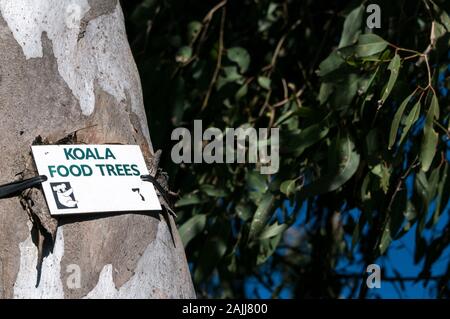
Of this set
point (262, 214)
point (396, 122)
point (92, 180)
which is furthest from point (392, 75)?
point (92, 180)

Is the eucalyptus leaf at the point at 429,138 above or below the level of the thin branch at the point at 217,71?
below

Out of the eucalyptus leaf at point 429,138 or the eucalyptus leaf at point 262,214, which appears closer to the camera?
the eucalyptus leaf at point 429,138

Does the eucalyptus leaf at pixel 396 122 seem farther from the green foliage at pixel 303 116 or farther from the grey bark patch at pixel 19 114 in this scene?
the grey bark patch at pixel 19 114

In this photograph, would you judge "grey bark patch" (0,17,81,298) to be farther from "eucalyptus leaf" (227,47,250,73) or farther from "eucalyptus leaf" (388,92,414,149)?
"eucalyptus leaf" (227,47,250,73)

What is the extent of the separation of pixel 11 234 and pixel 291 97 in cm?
140

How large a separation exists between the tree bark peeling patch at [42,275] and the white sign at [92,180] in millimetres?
48

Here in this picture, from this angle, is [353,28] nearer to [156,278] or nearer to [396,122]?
[396,122]

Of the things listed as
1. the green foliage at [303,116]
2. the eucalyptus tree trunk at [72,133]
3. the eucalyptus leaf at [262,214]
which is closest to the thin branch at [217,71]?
the green foliage at [303,116]

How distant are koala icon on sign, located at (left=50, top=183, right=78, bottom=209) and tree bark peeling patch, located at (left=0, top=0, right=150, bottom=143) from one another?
0.14 metres

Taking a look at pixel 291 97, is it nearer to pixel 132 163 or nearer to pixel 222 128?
pixel 222 128

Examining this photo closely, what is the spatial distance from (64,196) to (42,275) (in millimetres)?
109

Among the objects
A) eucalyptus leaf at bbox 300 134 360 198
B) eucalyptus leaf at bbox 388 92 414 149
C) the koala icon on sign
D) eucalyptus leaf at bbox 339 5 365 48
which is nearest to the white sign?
the koala icon on sign

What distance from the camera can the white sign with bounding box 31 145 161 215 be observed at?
128cm

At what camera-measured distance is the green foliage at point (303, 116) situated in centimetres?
212
